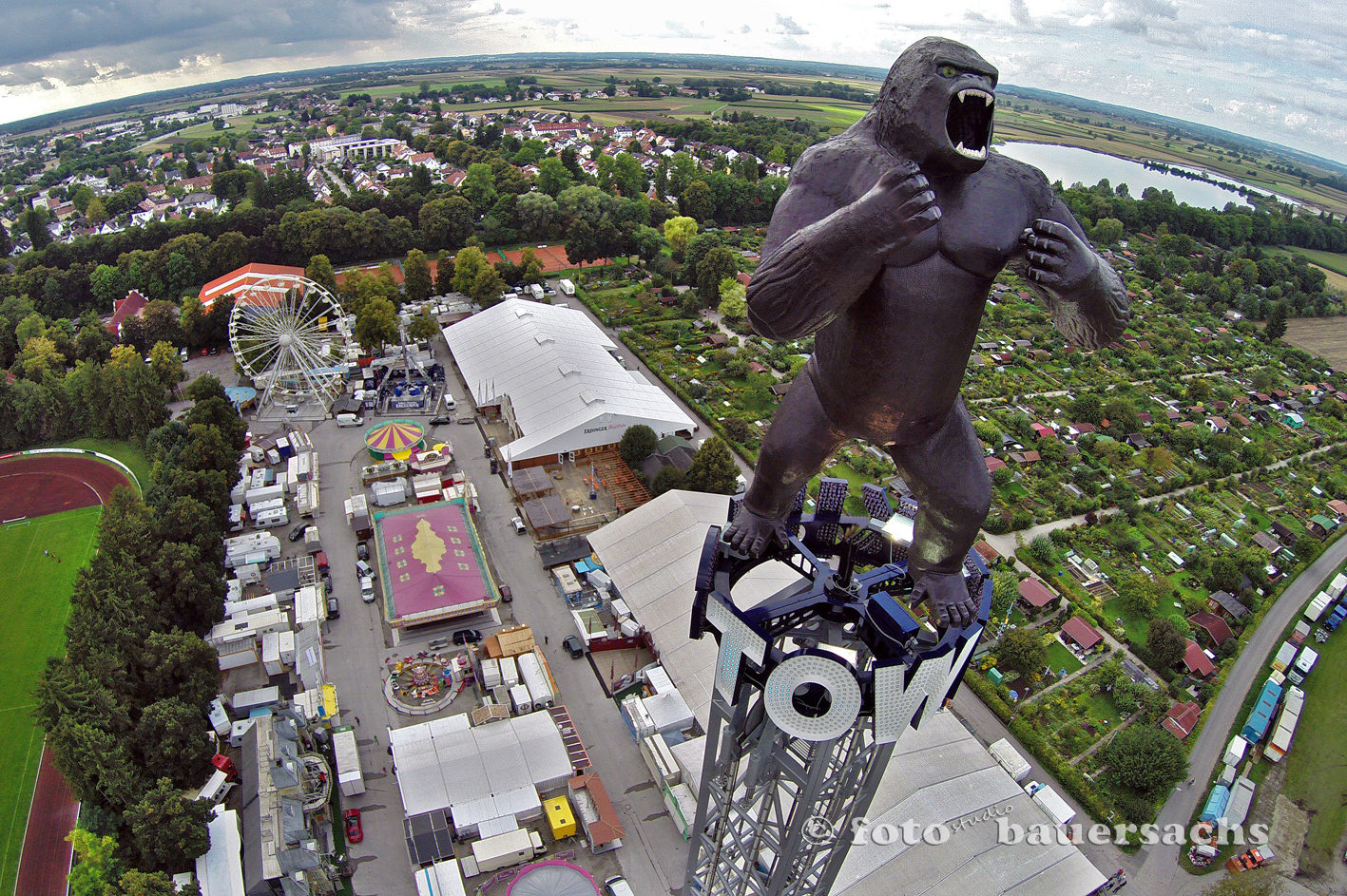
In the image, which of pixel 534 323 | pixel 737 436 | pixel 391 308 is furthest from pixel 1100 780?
pixel 391 308

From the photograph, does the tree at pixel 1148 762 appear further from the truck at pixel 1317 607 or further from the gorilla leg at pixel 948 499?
the gorilla leg at pixel 948 499

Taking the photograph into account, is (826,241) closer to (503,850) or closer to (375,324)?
(503,850)

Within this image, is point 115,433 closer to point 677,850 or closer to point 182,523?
point 182,523

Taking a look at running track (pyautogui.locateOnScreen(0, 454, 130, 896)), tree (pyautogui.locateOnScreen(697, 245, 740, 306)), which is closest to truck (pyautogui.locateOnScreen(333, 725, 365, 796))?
running track (pyautogui.locateOnScreen(0, 454, 130, 896))

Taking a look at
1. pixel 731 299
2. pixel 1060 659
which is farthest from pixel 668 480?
pixel 731 299

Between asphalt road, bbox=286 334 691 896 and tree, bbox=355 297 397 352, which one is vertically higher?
tree, bbox=355 297 397 352

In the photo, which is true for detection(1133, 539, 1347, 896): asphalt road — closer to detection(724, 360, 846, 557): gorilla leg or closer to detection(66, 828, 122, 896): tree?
detection(724, 360, 846, 557): gorilla leg
